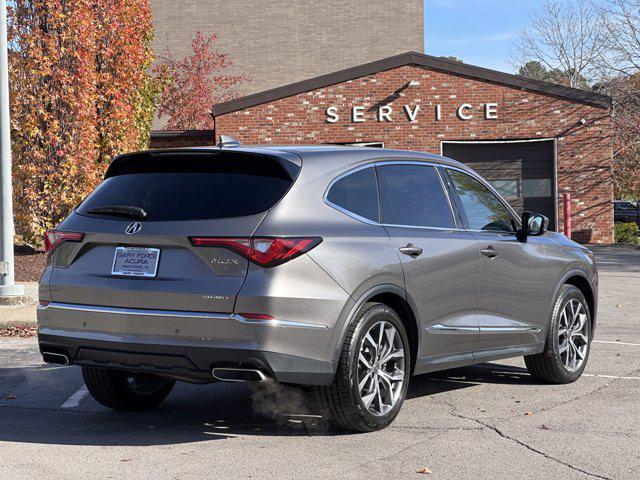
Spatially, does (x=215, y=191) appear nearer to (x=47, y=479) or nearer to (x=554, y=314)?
(x=47, y=479)

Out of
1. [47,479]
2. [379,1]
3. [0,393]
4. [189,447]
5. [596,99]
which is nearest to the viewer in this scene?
[47,479]

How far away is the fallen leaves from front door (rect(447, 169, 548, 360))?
6.09m

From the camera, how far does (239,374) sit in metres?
5.57

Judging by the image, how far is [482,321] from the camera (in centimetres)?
716

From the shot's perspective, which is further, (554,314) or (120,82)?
(120,82)

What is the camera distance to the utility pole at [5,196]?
13.8 m

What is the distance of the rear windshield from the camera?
19.0 ft

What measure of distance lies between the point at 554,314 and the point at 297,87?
67.1 ft

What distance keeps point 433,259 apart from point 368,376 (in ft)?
3.34

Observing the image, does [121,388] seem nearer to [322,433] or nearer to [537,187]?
[322,433]

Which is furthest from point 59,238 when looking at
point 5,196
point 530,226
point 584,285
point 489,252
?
point 5,196

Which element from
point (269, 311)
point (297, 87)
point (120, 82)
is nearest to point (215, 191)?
point (269, 311)

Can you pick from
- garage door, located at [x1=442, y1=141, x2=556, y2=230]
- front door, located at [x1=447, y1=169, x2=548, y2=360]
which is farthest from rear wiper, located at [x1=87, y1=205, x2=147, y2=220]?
garage door, located at [x1=442, y1=141, x2=556, y2=230]

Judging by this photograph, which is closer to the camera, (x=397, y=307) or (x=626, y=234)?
(x=397, y=307)
